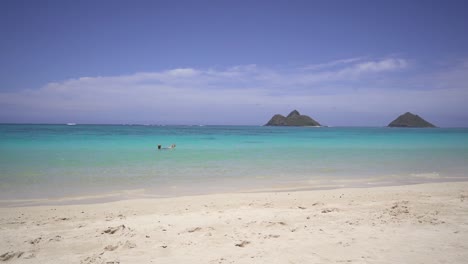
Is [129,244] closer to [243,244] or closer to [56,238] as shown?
[56,238]

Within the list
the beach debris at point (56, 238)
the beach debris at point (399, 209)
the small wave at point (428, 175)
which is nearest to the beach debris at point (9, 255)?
the beach debris at point (56, 238)

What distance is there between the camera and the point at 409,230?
196 inches

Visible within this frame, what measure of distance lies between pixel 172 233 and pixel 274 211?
2388mm

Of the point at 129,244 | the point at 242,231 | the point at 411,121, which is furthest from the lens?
the point at 411,121

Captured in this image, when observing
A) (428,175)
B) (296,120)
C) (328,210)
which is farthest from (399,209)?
(296,120)

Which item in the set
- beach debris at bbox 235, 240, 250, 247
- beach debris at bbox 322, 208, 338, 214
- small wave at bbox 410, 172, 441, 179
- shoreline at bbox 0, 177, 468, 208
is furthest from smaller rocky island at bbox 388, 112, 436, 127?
beach debris at bbox 235, 240, 250, 247

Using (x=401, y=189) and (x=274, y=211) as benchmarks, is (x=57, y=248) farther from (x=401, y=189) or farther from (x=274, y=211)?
(x=401, y=189)

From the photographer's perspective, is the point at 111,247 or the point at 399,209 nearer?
the point at 111,247

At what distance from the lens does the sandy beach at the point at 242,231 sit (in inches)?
161

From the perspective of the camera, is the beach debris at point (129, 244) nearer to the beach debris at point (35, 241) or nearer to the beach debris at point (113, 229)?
the beach debris at point (113, 229)

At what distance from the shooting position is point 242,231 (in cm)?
505

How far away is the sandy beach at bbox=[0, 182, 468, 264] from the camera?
13.4 feet

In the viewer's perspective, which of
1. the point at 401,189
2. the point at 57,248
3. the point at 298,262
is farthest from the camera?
the point at 401,189

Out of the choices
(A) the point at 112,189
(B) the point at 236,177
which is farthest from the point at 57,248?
(B) the point at 236,177
